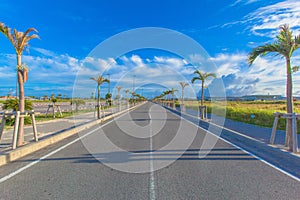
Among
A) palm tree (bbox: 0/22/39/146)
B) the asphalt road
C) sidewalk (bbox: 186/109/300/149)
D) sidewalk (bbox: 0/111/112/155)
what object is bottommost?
the asphalt road

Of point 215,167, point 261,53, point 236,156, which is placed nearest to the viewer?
point 215,167

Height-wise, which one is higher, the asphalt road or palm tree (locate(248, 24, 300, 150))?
palm tree (locate(248, 24, 300, 150))

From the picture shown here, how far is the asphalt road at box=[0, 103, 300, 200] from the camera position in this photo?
400 cm

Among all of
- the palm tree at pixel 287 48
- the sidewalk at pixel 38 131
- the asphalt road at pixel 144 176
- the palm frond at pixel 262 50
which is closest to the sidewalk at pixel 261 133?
the palm tree at pixel 287 48

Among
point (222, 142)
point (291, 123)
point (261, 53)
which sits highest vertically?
point (261, 53)

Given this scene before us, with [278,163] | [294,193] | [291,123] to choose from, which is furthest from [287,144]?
[294,193]

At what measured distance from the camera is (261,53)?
818cm

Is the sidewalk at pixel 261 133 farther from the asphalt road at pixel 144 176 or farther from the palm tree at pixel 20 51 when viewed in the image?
the palm tree at pixel 20 51

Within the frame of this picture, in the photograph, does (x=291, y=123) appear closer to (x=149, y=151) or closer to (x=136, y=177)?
(x=149, y=151)

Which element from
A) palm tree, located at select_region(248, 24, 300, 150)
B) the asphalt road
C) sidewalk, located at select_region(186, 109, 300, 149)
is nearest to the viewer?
the asphalt road

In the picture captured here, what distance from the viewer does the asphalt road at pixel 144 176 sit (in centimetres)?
400

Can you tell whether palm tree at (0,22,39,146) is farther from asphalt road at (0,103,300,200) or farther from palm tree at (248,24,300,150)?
palm tree at (248,24,300,150)

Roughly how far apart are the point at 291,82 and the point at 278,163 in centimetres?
333

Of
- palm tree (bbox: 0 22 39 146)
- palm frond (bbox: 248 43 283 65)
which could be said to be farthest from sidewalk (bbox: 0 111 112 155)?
palm frond (bbox: 248 43 283 65)
